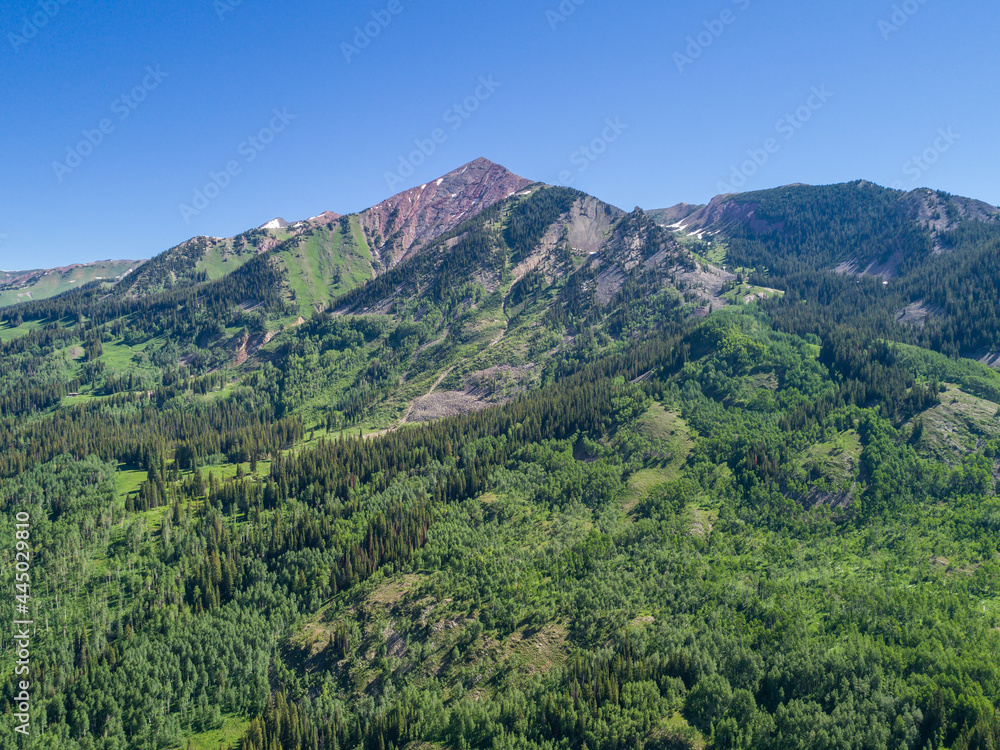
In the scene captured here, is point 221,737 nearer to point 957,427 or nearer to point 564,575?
point 564,575

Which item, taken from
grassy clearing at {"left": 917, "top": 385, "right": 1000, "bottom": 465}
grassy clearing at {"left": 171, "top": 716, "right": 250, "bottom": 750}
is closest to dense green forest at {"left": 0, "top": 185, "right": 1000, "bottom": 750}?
grassy clearing at {"left": 171, "top": 716, "right": 250, "bottom": 750}

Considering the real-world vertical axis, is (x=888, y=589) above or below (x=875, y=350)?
below

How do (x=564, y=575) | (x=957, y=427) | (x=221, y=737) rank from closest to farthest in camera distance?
1. (x=221, y=737)
2. (x=564, y=575)
3. (x=957, y=427)

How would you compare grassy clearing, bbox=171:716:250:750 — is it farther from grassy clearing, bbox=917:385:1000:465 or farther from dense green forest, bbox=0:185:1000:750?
grassy clearing, bbox=917:385:1000:465

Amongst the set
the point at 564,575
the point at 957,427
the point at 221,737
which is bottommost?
the point at 221,737

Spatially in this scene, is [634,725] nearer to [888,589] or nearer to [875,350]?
[888,589]

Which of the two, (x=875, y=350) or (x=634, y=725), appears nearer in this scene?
(x=634, y=725)

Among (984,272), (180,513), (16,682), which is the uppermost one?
(984,272)

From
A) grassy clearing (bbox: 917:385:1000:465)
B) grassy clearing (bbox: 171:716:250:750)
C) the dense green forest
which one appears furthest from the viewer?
grassy clearing (bbox: 917:385:1000:465)

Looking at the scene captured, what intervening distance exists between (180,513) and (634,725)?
313 feet

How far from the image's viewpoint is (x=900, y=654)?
59688mm

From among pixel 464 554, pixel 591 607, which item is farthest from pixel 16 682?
pixel 591 607

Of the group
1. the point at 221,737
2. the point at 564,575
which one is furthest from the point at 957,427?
the point at 221,737

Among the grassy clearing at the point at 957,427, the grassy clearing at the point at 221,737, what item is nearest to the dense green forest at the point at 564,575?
the grassy clearing at the point at 221,737
